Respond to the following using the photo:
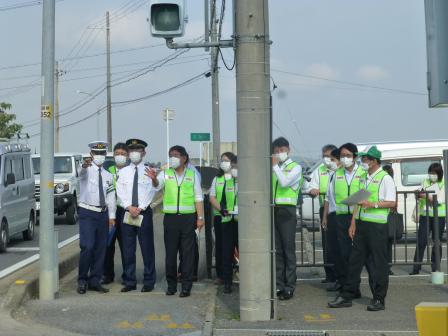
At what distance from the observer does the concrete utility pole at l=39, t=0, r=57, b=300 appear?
1009cm

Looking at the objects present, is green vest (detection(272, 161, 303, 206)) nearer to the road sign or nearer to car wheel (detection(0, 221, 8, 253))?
car wheel (detection(0, 221, 8, 253))

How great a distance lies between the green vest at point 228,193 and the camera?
11049mm

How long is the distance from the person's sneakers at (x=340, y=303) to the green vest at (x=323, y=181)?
2.60 metres

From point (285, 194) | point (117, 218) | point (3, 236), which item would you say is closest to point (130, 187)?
point (117, 218)

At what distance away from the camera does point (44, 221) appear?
1009 cm

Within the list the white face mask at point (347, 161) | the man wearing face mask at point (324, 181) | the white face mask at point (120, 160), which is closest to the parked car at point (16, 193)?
the white face mask at point (120, 160)

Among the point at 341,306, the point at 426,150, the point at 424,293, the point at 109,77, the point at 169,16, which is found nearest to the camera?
the point at 169,16

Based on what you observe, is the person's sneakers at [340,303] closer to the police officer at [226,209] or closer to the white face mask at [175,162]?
the police officer at [226,209]

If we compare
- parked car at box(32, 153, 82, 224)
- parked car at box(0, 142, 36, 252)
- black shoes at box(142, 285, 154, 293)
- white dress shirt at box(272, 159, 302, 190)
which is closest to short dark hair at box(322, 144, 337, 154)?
white dress shirt at box(272, 159, 302, 190)

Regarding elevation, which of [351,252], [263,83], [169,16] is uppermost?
[169,16]

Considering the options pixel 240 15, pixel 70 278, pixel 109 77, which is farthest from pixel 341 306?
pixel 109 77

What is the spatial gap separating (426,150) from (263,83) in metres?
9.45

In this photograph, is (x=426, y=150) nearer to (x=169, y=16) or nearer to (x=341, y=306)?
(x=341, y=306)

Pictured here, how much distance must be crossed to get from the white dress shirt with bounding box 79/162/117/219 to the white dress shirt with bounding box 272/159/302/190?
2.30 metres
